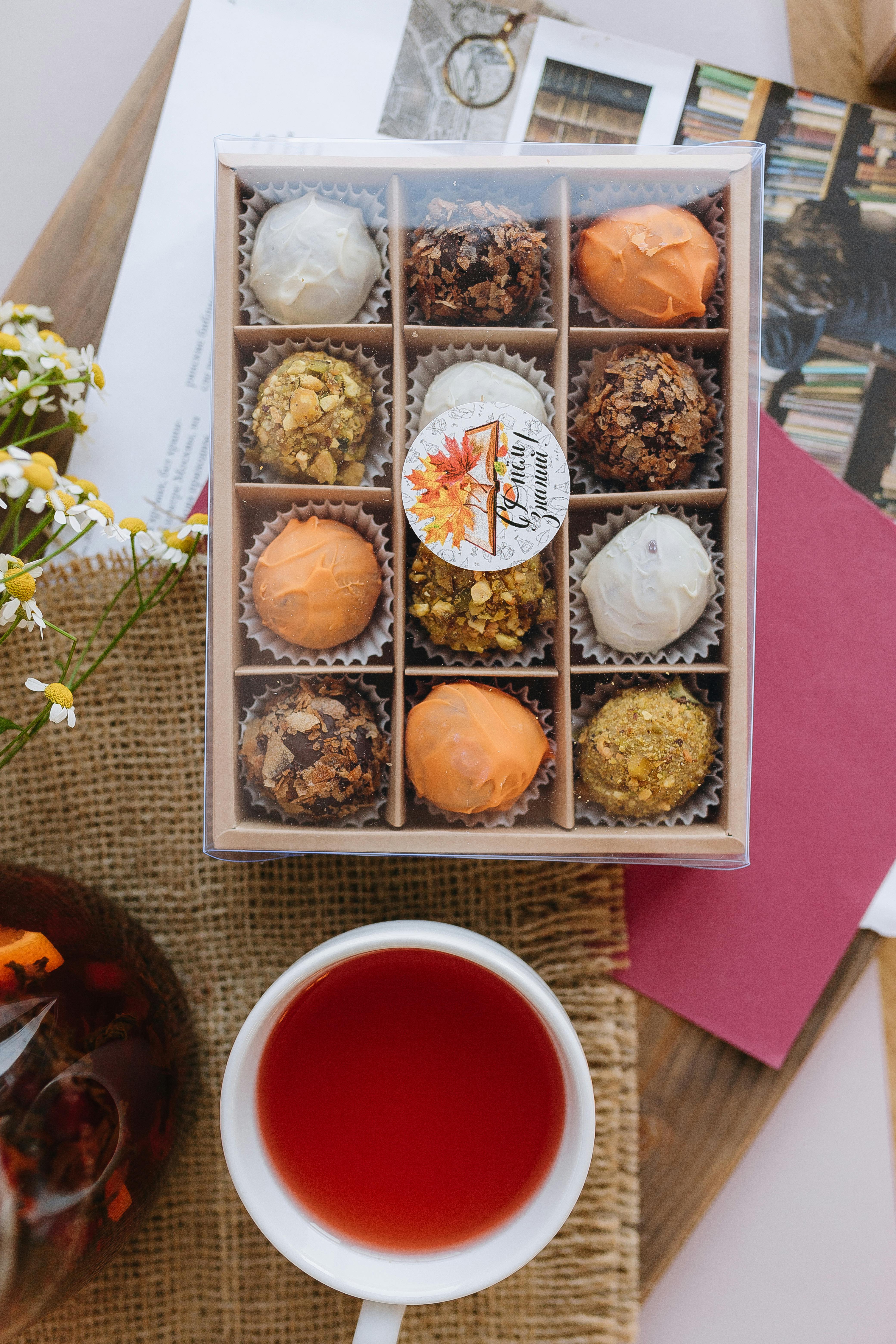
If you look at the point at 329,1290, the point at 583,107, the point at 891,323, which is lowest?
the point at 329,1290

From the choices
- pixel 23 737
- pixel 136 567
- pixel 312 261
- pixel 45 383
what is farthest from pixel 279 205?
pixel 23 737

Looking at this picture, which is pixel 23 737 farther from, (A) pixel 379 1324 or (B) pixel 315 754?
(A) pixel 379 1324

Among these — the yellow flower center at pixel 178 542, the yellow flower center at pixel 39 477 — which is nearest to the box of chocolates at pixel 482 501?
the yellow flower center at pixel 178 542

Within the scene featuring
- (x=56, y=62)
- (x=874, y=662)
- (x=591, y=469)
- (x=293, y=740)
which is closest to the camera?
(x=293, y=740)

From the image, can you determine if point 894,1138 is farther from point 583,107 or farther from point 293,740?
point 583,107

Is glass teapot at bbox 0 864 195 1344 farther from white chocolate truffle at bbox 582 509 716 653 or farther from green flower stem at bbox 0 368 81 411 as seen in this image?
white chocolate truffle at bbox 582 509 716 653

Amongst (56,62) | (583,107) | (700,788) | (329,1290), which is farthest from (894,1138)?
(56,62)

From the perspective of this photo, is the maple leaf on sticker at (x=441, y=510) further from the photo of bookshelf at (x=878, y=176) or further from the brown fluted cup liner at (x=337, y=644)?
the photo of bookshelf at (x=878, y=176)
